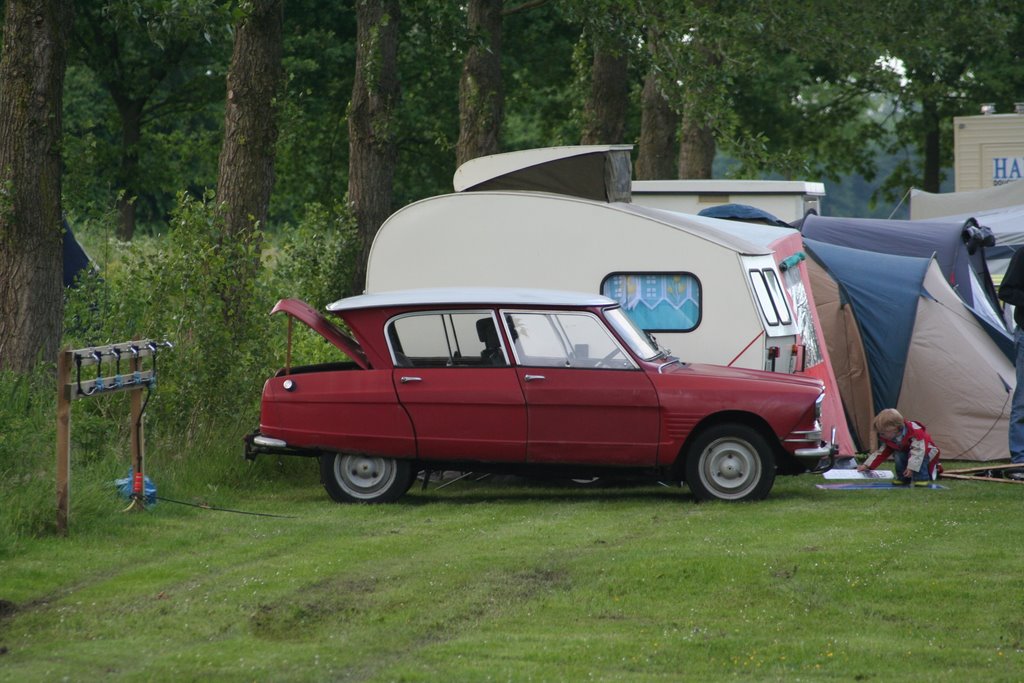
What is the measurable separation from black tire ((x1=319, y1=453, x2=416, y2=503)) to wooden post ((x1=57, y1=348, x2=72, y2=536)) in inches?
90.3

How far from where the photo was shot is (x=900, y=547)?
896 cm

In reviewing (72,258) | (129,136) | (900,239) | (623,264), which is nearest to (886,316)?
(900,239)

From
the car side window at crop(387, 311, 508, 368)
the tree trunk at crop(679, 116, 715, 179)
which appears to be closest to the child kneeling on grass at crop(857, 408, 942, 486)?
the car side window at crop(387, 311, 508, 368)

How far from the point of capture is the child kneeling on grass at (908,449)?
11977 mm

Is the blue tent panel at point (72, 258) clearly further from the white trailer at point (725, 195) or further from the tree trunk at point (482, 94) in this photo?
the white trailer at point (725, 195)

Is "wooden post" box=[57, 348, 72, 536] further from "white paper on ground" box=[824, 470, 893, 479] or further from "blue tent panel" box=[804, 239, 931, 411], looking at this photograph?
"blue tent panel" box=[804, 239, 931, 411]

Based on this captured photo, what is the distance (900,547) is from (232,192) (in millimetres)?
8101

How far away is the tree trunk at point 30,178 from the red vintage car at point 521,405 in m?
2.35

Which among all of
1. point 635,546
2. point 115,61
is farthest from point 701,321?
point 115,61

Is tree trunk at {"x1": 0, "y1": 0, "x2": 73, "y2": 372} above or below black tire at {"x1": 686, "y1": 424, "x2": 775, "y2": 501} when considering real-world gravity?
above

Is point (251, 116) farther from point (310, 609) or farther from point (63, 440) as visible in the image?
point (310, 609)

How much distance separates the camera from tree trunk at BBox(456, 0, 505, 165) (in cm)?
2019

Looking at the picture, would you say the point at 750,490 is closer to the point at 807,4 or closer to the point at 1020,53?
the point at 807,4

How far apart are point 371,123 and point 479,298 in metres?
9.87
